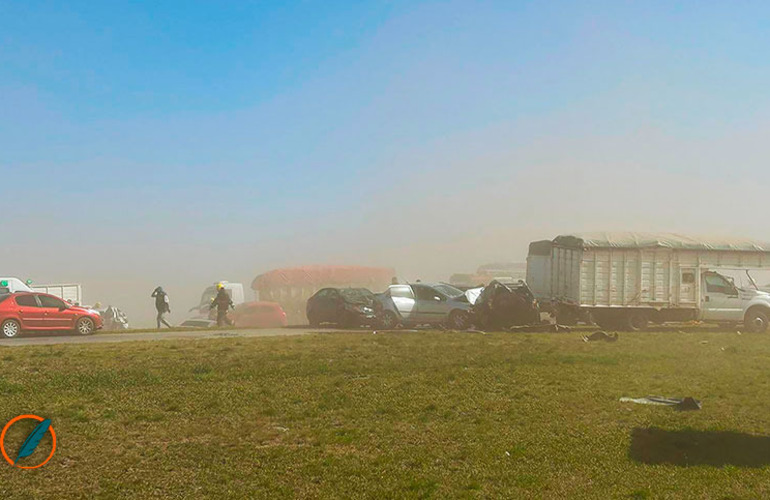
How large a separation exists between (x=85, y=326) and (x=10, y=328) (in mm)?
2239

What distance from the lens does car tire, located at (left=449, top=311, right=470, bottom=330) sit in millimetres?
25016

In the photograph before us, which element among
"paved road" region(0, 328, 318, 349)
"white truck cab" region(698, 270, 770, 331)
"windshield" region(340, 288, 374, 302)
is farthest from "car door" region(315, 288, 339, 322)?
"white truck cab" region(698, 270, 770, 331)

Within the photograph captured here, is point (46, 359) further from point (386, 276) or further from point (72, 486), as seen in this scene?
point (386, 276)

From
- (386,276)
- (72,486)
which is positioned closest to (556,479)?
(72,486)

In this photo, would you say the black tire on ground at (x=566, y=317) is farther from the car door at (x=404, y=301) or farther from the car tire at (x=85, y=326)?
the car tire at (x=85, y=326)

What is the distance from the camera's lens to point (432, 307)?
2550cm

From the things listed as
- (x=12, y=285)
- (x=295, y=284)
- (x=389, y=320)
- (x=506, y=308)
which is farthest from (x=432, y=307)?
(x=295, y=284)

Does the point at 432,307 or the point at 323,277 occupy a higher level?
the point at 323,277

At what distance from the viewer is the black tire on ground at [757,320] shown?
23656 millimetres

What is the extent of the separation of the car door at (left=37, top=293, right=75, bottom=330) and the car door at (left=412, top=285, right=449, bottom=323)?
38.2 ft

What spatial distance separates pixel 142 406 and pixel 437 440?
4.07 metres

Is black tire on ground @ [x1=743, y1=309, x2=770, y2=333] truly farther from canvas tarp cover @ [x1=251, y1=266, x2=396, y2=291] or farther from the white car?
canvas tarp cover @ [x1=251, y1=266, x2=396, y2=291]

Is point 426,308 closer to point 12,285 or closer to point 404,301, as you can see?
point 404,301

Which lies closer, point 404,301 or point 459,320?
point 459,320
